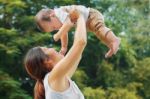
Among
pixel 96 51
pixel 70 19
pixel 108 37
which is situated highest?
pixel 70 19

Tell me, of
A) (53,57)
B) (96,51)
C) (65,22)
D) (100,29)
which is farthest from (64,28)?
(96,51)

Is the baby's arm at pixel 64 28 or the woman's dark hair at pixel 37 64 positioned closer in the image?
the woman's dark hair at pixel 37 64

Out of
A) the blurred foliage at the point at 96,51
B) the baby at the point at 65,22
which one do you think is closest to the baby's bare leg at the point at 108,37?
the baby at the point at 65,22

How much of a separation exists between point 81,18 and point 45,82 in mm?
249

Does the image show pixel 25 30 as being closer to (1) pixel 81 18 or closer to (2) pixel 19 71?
(2) pixel 19 71

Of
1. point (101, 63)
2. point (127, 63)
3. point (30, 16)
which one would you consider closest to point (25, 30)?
point (30, 16)

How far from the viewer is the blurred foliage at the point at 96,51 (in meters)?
8.57

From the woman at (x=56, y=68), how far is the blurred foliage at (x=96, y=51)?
6153mm

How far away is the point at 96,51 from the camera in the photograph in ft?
32.9

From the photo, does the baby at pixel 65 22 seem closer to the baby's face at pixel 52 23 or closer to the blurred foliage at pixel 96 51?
the baby's face at pixel 52 23

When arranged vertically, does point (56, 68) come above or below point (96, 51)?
above

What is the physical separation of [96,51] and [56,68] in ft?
27.2

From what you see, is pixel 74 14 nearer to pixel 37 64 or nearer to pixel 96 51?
pixel 37 64

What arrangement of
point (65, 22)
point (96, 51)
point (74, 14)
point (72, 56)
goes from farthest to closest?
point (96, 51) < point (65, 22) < point (74, 14) < point (72, 56)
